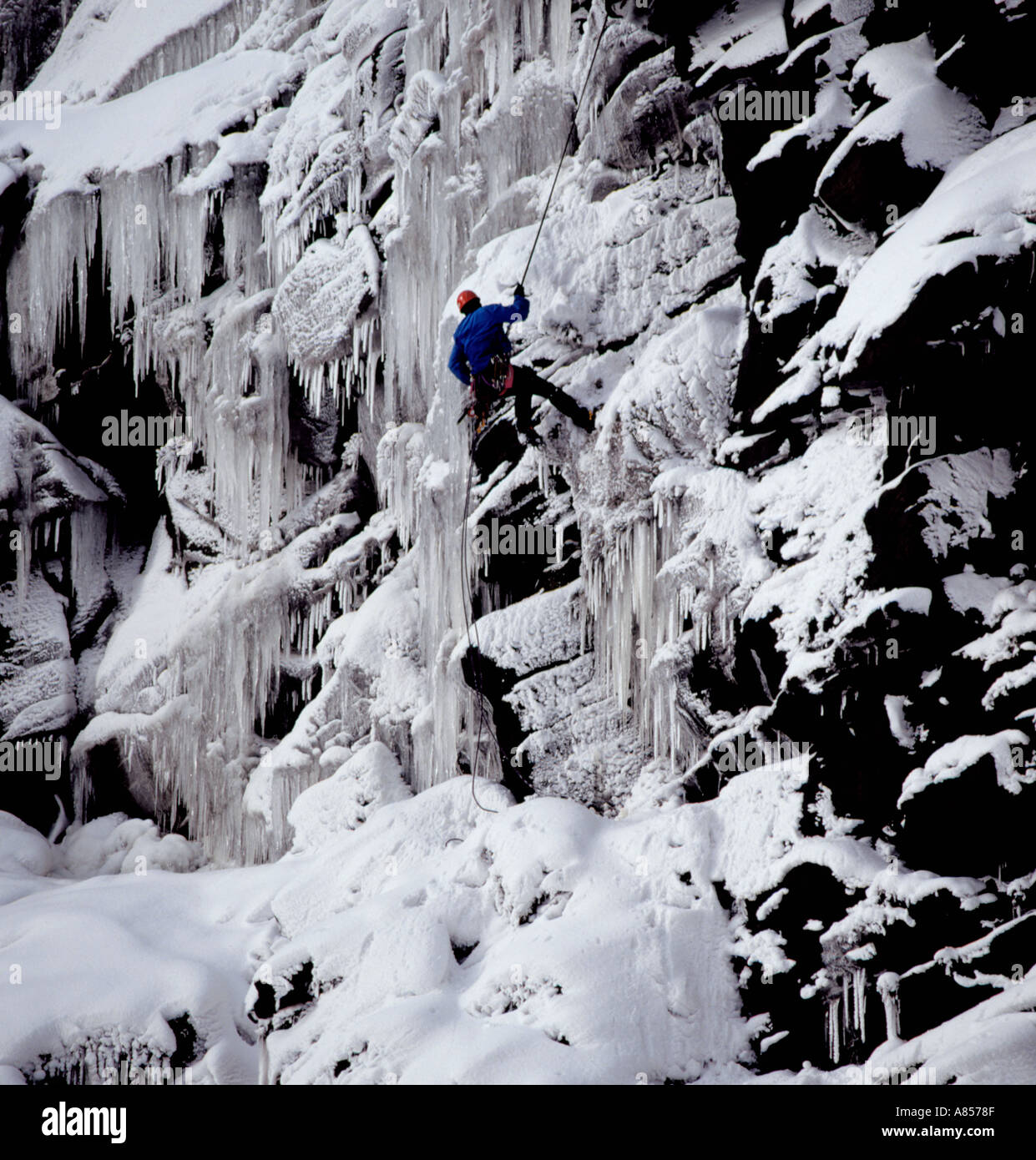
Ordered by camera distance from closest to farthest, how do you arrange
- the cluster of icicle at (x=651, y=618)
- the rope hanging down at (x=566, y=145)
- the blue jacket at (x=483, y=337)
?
the cluster of icicle at (x=651, y=618) < the blue jacket at (x=483, y=337) < the rope hanging down at (x=566, y=145)

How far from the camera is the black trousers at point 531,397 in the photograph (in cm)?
690

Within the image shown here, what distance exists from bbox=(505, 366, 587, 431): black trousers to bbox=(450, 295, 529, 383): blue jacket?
21 cm

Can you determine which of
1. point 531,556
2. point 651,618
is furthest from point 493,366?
point 651,618

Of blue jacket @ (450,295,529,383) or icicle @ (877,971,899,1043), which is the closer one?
icicle @ (877,971,899,1043)

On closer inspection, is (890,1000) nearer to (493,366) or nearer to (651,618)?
(651,618)

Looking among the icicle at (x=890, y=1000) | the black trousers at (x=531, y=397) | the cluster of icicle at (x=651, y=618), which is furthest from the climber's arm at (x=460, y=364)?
the icicle at (x=890, y=1000)

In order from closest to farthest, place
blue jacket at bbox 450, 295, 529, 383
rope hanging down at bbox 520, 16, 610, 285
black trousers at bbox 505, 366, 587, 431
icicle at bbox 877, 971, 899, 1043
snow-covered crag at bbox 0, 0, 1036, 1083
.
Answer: icicle at bbox 877, 971, 899, 1043, snow-covered crag at bbox 0, 0, 1036, 1083, blue jacket at bbox 450, 295, 529, 383, black trousers at bbox 505, 366, 587, 431, rope hanging down at bbox 520, 16, 610, 285

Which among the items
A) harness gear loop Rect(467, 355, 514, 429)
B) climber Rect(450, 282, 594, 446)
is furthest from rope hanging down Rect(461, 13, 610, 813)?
harness gear loop Rect(467, 355, 514, 429)

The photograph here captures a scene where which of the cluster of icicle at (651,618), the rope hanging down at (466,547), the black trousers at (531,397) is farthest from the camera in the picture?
the rope hanging down at (466,547)

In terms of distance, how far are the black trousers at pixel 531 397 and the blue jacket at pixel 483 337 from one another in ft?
0.68

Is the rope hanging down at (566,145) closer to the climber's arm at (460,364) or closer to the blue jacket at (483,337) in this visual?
the blue jacket at (483,337)

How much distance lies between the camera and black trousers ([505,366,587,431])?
690cm

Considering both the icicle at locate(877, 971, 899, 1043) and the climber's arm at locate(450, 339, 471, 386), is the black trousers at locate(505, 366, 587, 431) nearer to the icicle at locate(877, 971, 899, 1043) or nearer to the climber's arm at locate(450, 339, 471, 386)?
the climber's arm at locate(450, 339, 471, 386)

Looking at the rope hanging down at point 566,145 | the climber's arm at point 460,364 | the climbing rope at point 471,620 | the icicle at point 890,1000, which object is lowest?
the icicle at point 890,1000
